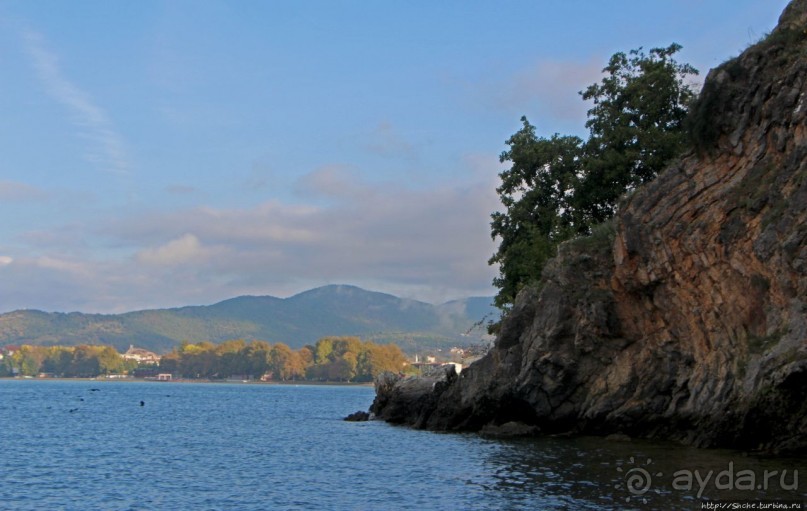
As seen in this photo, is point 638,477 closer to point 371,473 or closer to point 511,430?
point 371,473

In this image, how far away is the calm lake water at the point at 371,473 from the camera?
26688 millimetres

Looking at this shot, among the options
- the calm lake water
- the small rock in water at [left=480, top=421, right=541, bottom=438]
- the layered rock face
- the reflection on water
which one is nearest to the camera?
the reflection on water

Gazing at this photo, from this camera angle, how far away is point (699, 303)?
128 ft

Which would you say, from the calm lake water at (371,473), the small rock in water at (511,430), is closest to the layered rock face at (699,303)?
the small rock in water at (511,430)

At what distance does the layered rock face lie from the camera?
106 ft

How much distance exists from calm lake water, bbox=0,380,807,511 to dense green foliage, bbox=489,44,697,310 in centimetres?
1632

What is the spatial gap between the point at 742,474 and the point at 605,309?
1762cm

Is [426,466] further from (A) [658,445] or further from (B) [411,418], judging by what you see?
(B) [411,418]

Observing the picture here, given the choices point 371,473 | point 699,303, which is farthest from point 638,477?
point 699,303

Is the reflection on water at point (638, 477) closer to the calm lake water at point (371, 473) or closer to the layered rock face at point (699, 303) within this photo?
the calm lake water at point (371, 473)

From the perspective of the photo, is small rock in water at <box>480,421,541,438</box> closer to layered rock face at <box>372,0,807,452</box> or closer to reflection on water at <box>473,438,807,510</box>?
layered rock face at <box>372,0,807,452</box>

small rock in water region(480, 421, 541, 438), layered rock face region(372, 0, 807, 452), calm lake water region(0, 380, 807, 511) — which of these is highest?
layered rock face region(372, 0, 807, 452)

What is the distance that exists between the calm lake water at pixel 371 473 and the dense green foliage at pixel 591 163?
53.5ft

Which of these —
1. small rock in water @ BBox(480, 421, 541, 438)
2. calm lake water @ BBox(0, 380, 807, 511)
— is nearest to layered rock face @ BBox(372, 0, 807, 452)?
small rock in water @ BBox(480, 421, 541, 438)
